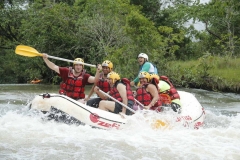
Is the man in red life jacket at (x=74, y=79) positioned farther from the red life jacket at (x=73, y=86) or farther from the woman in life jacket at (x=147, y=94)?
the woman in life jacket at (x=147, y=94)

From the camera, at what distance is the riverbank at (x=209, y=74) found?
15.3 m

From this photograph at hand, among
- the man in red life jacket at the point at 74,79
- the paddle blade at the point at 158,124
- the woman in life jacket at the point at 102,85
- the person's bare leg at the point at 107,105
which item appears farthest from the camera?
the man in red life jacket at the point at 74,79

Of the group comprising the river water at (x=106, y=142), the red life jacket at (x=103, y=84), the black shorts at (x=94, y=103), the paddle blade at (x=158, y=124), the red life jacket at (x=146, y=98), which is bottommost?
the river water at (x=106, y=142)

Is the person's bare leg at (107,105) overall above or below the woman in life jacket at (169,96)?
below

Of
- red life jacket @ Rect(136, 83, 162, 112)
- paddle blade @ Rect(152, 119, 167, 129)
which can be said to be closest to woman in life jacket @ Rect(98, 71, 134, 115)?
red life jacket @ Rect(136, 83, 162, 112)

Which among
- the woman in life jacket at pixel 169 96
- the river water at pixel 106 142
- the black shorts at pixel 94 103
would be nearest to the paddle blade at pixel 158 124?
the river water at pixel 106 142

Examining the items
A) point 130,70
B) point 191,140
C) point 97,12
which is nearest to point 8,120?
point 191,140

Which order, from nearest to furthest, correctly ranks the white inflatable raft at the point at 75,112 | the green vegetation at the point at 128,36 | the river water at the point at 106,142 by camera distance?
the river water at the point at 106,142, the white inflatable raft at the point at 75,112, the green vegetation at the point at 128,36

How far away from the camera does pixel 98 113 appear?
719 centimetres

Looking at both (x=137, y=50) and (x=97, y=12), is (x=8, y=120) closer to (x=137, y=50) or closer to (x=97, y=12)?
(x=137, y=50)

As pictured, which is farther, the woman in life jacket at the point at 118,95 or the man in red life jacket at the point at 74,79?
the man in red life jacket at the point at 74,79

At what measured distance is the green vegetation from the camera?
627 inches

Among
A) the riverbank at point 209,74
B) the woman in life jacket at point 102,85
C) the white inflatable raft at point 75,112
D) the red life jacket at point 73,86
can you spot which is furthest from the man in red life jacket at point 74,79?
the riverbank at point 209,74

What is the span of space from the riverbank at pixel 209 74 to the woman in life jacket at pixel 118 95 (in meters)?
8.24
